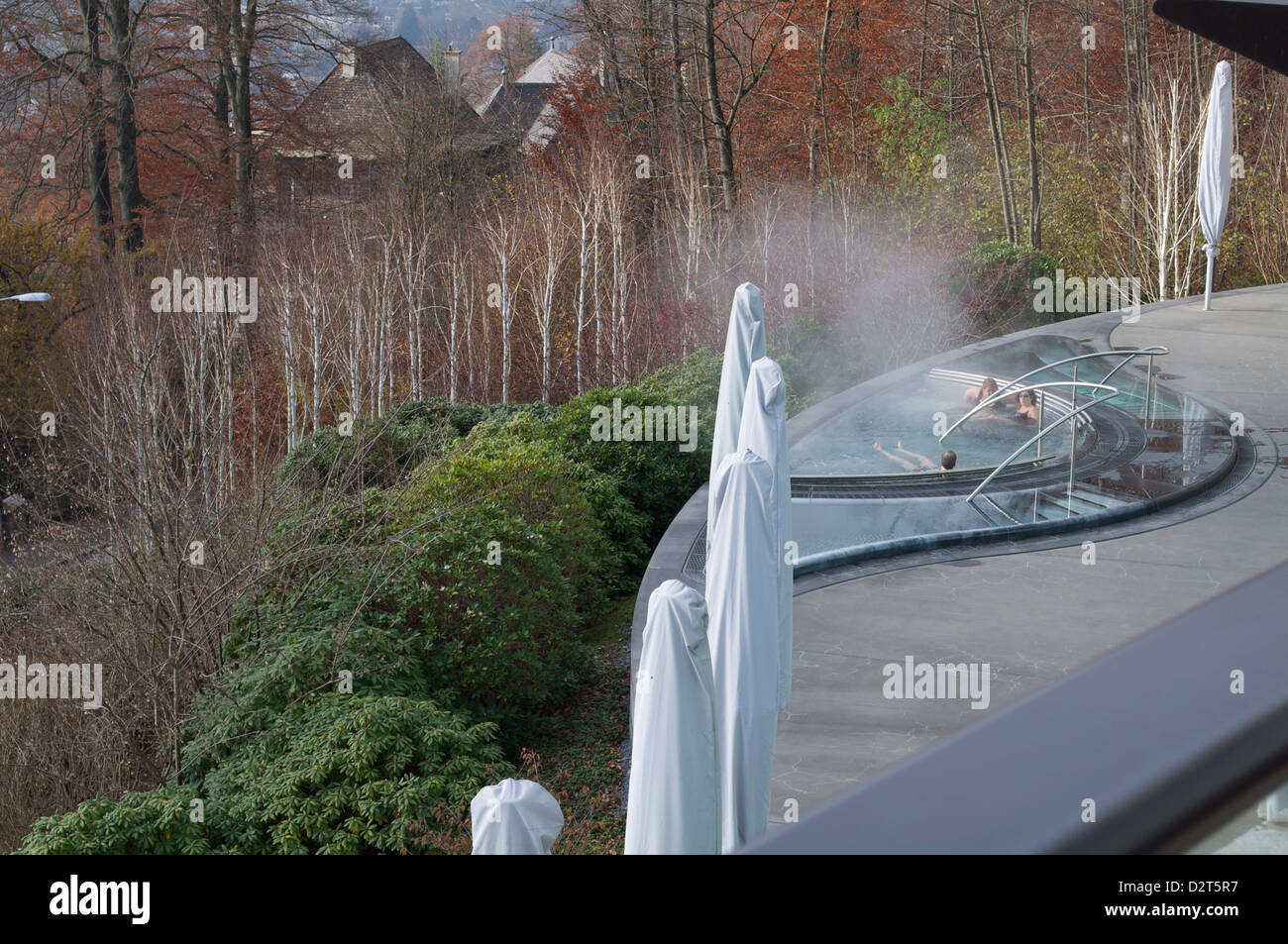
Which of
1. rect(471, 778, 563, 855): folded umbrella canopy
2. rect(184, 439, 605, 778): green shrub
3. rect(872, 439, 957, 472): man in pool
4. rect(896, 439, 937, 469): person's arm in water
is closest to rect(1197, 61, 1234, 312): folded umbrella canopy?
rect(872, 439, 957, 472): man in pool

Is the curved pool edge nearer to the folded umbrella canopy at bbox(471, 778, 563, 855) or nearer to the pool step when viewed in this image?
the pool step

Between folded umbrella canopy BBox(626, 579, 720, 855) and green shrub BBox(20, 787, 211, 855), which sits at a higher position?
folded umbrella canopy BBox(626, 579, 720, 855)

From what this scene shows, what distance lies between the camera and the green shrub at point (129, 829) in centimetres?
660

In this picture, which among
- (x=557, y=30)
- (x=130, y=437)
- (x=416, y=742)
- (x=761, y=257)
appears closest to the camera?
(x=416, y=742)

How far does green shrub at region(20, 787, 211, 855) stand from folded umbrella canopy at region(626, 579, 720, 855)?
397cm

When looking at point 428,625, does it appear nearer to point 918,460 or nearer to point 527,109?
point 918,460

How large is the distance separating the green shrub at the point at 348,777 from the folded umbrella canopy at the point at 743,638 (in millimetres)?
3206

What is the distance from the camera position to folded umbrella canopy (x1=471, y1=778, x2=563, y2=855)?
12.0 feet

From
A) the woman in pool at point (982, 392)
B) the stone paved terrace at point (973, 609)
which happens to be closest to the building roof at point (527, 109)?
the woman in pool at point (982, 392)

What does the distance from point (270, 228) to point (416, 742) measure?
Result: 24.6 metres

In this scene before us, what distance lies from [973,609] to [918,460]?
166 inches

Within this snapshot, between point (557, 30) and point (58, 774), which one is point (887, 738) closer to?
point (58, 774)

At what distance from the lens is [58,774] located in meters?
8.82
